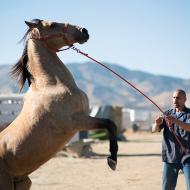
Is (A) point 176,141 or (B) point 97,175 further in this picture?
(B) point 97,175

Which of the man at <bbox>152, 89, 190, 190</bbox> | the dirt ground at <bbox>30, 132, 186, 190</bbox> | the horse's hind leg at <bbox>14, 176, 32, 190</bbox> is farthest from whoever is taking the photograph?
the dirt ground at <bbox>30, 132, 186, 190</bbox>

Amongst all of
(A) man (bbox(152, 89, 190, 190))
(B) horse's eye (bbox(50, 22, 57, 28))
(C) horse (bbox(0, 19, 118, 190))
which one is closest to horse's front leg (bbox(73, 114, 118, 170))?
(C) horse (bbox(0, 19, 118, 190))

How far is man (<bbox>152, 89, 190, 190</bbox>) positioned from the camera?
6988mm

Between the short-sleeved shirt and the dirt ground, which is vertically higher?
the short-sleeved shirt

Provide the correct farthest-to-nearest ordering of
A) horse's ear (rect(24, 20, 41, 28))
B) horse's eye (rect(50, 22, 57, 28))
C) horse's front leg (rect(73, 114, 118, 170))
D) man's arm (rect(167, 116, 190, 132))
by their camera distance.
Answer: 1. man's arm (rect(167, 116, 190, 132))
2. horse's eye (rect(50, 22, 57, 28))
3. horse's ear (rect(24, 20, 41, 28))
4. horse's front leg (rect(73, 114, 118, 170))

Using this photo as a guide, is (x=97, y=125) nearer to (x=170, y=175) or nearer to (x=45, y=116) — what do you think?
(x=45, y=116)

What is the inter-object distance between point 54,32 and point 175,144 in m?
2.21

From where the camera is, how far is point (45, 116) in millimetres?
5887

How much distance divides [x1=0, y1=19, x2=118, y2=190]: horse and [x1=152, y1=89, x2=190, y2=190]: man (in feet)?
4.07

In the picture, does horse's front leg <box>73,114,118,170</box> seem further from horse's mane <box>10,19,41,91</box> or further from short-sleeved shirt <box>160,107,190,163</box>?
short-sleeved shirt <box>160,107,190,163</box>

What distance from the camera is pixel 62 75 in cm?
619

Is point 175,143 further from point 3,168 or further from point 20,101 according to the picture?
point 20,101

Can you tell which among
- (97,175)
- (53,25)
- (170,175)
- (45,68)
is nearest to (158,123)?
(170,175)

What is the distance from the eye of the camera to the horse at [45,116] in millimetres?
5844
